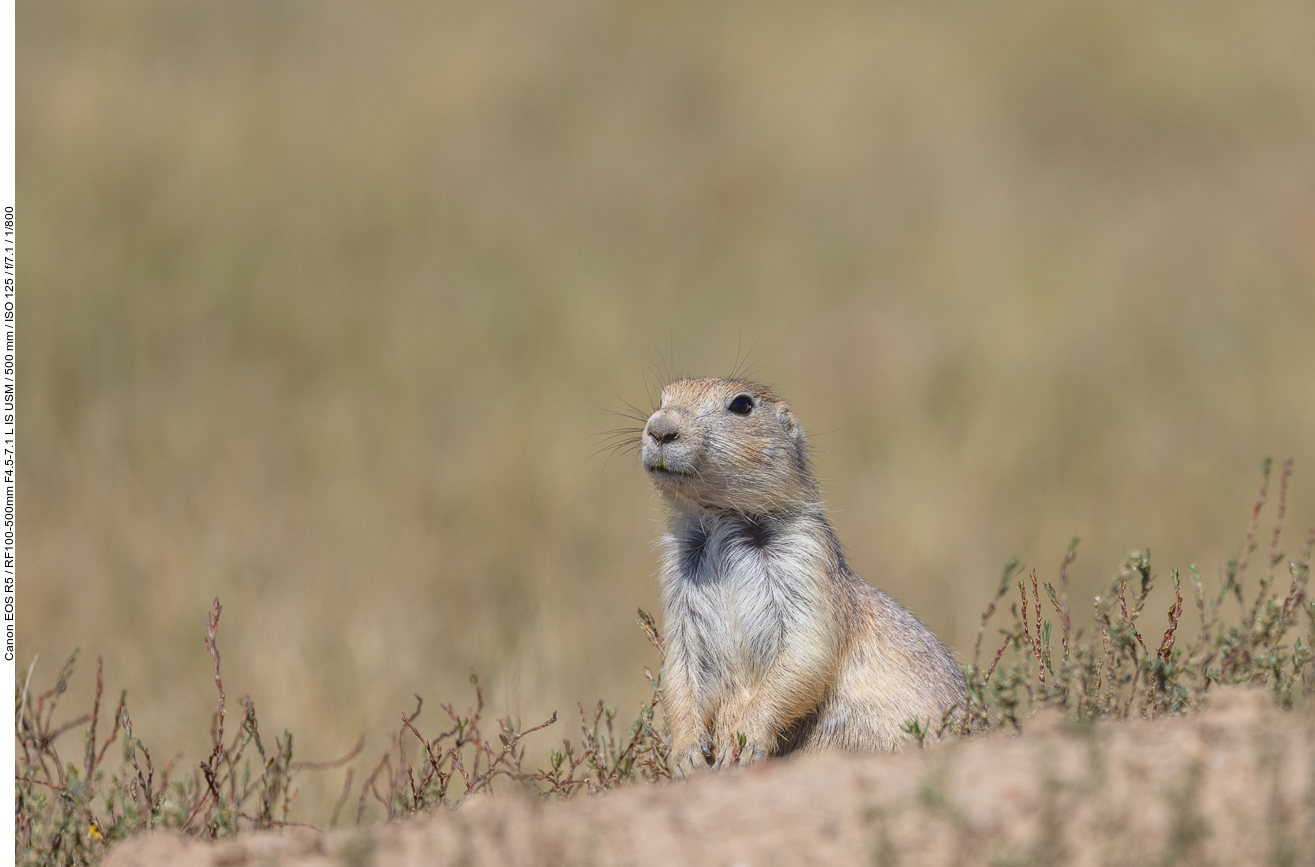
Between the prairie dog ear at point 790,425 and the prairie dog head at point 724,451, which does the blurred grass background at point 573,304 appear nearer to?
the prairie dog head at point 724,451

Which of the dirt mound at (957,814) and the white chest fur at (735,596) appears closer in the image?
the dirt mound at (957,814)

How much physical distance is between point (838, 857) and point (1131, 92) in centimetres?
1750

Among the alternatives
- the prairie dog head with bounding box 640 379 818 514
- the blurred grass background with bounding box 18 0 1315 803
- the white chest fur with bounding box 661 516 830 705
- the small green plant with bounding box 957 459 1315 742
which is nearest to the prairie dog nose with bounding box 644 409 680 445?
the prairie dog head with bounding box 640 379 818 514

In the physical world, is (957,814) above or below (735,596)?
below

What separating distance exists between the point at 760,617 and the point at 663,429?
84cm

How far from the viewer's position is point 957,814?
10.5 feet

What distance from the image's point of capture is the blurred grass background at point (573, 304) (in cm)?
984

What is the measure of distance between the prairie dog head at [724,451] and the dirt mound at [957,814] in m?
1.79

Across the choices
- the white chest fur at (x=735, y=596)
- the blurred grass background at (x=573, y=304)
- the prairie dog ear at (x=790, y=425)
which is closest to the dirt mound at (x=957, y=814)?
the white chest fur at (x=735, y=596)

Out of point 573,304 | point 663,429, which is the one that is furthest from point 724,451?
point 573,304

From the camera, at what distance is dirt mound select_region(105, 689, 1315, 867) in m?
3.21

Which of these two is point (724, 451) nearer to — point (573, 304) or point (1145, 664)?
point (1145, 664)

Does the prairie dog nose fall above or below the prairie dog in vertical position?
above

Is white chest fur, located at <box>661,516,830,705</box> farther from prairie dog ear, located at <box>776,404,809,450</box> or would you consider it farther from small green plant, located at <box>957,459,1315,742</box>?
small green plant, located at <box>957,459,1315,742</box>
